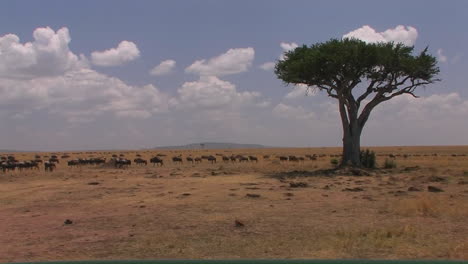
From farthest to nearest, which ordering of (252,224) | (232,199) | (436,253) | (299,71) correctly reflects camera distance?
(299,71) → (232,199) → (252,224) → (436,253)

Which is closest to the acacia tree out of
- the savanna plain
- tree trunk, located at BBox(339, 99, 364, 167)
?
tree trunk, located at BBox(339, 99, 364, 167)

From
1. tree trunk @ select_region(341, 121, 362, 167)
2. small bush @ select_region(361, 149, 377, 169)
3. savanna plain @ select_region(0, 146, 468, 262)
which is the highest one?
tree trunk @ select_region(341, 121, 362, 167)

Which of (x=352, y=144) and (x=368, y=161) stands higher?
(x=352, y=144)

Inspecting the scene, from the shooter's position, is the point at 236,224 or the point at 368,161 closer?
the point at 236,224

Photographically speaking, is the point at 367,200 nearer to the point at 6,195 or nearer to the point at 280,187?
the point at 280,187

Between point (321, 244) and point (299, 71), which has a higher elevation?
point (299, 71)

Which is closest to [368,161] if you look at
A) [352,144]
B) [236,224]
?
[352,144]

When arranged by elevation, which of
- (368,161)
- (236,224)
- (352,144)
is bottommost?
(236,224)

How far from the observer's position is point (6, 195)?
20.0 metres

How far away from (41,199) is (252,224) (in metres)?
10.1

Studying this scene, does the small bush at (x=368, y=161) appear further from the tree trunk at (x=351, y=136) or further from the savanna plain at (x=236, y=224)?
the savanna plain at (x=236, y=224)

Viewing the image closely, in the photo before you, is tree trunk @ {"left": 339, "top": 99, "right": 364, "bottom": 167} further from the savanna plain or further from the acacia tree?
the savanna plain

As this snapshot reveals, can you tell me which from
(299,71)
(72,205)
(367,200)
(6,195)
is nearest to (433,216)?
(367,200)

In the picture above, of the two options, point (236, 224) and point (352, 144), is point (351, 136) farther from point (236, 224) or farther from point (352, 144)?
point (236, 224)
